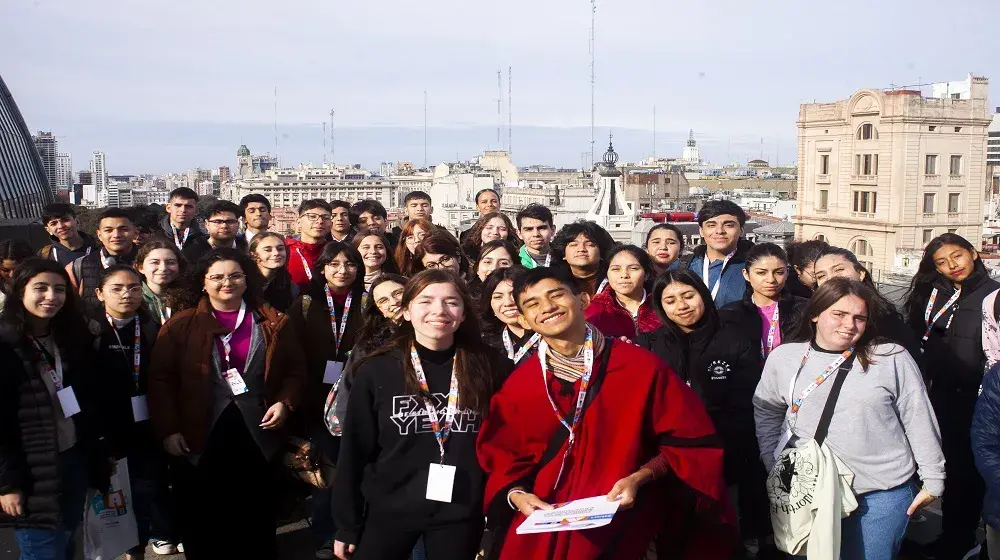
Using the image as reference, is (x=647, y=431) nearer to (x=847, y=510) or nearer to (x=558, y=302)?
(x=558, y=302)

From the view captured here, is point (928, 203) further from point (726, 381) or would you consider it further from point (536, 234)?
point (726, 381)

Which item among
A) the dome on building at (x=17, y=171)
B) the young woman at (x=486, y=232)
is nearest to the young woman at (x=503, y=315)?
the young woman at (x=486, y=232)

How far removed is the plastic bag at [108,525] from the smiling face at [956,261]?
4557 millimetres

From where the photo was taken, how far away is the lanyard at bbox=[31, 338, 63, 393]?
3.90 meters

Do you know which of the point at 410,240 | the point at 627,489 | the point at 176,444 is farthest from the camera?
the point at 410,240

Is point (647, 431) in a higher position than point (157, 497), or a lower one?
higher

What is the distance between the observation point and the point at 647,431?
3.05 metres

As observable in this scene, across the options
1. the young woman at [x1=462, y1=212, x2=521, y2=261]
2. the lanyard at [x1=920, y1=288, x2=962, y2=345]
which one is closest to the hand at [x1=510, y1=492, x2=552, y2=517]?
the lanyard at [x1=920, y1=288, x2=962, y2=345]

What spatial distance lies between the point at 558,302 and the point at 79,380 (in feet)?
7.96

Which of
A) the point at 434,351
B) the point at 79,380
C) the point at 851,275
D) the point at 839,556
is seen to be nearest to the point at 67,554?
the point at 79,380

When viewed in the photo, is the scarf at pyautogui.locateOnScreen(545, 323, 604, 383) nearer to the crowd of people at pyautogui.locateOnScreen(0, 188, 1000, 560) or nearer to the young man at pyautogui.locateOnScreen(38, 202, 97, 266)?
the crowd of people at pyautogui.locateOnScreen(0, 188, 1000, 560)

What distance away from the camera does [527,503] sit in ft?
9.75

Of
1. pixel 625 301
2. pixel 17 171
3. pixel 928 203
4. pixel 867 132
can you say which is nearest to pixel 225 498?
pixel 625 301

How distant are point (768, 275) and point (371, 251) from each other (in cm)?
237
